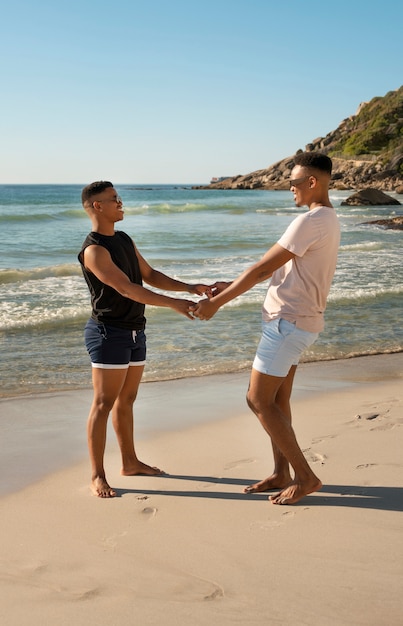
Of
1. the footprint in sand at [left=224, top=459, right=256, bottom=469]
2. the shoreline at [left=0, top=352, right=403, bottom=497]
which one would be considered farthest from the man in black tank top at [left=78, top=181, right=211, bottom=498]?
the footprint in sand at [left=224, top=459, right=256, bottom=469]

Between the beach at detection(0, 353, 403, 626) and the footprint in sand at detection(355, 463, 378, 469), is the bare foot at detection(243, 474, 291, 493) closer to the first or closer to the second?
the beach at detection(0, 353, 403, 626)

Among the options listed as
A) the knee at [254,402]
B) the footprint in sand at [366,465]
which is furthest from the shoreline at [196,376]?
the knee at [254,402]

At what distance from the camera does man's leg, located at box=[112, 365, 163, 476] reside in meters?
4.57

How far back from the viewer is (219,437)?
17.5 ft

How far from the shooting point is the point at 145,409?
6.16m

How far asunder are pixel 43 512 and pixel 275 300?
5.57 feet

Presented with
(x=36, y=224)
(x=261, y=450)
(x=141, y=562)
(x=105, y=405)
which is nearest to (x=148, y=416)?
(x=261, y=450)

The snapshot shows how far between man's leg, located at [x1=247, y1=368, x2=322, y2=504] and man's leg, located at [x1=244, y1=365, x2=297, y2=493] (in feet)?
0.44

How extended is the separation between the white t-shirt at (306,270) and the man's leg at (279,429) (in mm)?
362

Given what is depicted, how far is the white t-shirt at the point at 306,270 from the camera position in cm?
381

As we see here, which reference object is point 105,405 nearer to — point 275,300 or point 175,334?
point 275,300

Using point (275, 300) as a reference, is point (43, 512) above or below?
below

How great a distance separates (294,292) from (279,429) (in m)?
0.75

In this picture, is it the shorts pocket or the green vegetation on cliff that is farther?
the green vegetation on cliff
